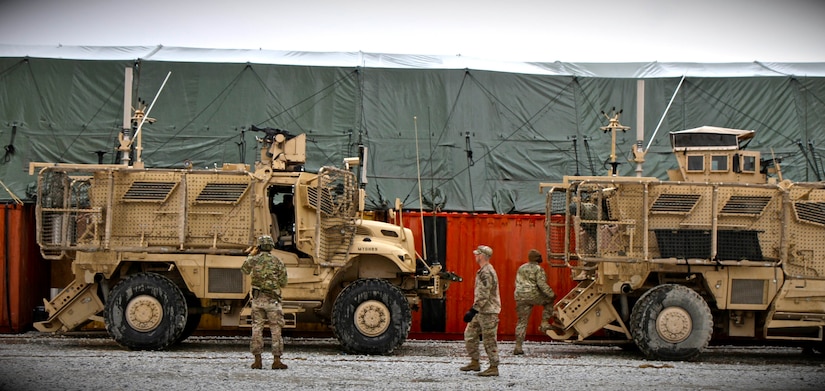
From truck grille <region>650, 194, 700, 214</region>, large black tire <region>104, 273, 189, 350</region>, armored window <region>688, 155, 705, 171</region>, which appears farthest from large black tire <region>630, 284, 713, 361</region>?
large black tire <region>104, 273, 189, 350</region>

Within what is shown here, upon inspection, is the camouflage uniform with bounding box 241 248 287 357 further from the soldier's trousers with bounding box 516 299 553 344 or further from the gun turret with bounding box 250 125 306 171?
the soldier's trousers with bounding box 516 299 553 344

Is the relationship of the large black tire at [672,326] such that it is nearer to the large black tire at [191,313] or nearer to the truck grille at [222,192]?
the truck grille at [222,192]

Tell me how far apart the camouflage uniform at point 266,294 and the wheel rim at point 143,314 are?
293 cm

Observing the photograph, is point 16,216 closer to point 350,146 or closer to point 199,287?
point 199,287

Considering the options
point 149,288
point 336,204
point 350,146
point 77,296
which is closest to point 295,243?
point 336,204

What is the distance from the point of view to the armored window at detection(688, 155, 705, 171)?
17469 mm

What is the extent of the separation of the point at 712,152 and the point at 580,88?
6.04 m

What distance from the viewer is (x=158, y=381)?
12.2 metres

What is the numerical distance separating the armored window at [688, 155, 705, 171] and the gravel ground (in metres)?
3.37

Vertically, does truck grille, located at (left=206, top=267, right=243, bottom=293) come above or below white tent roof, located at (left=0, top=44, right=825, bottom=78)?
below

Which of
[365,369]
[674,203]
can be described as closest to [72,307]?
[365,369]

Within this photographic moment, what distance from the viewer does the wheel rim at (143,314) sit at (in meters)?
15.8

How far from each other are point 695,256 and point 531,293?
283 cm

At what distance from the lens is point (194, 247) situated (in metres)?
16.3
